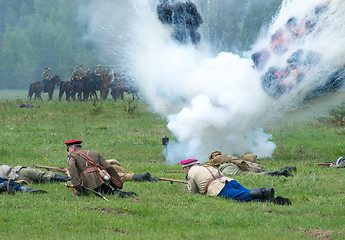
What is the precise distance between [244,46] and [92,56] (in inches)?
1780

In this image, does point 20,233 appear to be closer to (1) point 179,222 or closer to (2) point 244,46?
(1) point 179,222

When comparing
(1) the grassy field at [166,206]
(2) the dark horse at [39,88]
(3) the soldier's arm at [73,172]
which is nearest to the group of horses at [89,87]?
(2) the dark horse at [39,88]

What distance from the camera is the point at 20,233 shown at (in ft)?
22.6

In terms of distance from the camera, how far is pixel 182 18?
16438 mm

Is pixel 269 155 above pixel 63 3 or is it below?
below

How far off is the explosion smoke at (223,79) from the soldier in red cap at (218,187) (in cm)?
480

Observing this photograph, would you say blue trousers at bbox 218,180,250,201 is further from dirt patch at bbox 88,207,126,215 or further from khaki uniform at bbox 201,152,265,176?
khaki uniform at bbox 201,152,265,176

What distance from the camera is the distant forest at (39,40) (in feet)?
185

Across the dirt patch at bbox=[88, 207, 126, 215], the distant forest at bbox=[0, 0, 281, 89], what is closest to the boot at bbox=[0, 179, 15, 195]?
the dirt patch at bbox=[88, 207, 126, 215]

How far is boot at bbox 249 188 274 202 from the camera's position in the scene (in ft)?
29.6

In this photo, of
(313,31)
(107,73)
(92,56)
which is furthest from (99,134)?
(92,56)

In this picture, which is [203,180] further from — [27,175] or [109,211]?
[27,175]

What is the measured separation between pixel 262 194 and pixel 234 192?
0.65 meters

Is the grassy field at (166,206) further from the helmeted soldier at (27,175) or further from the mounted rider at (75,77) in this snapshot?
the mounted rider at (75,77)
